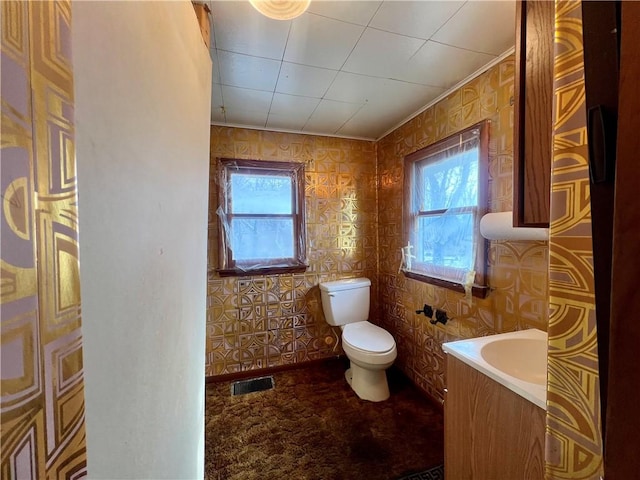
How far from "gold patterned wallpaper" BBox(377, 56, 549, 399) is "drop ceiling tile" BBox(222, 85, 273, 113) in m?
1.15

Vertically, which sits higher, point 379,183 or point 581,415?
point 379,183

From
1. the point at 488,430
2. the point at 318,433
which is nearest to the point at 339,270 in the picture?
the point at 318,433

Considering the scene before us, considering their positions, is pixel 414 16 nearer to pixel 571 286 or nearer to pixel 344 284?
pixel 571 286

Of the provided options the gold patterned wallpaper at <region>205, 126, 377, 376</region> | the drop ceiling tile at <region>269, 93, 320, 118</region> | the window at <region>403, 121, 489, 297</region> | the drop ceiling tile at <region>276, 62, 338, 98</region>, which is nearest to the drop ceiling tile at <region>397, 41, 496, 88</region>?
the window at <region>403, 121, 489, 297</region>

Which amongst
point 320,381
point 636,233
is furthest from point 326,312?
point 636,233

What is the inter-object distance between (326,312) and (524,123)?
77.0 inches

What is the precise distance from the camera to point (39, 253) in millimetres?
226

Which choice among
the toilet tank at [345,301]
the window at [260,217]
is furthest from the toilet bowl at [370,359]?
the window at [260,217]

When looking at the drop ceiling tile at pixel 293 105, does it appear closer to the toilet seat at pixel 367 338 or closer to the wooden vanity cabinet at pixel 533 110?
the wooden vanity cabinet at pixel 533 110

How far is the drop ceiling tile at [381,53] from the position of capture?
4.23 feet

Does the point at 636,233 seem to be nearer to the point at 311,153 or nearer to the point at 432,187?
the point at 432,187

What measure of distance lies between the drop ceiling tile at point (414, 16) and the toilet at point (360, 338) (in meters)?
1.79

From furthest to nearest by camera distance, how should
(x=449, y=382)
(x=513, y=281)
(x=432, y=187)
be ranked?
1. (x=432, y=187)
2. (x=513, y=281)
3. (x=449, y=382)

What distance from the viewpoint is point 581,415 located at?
42 cm
